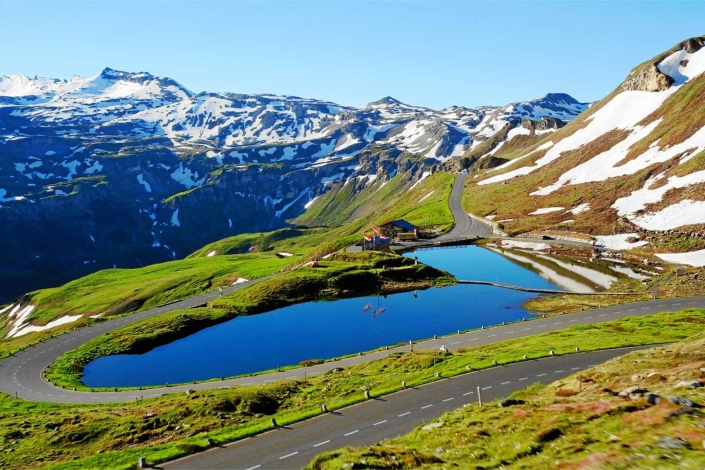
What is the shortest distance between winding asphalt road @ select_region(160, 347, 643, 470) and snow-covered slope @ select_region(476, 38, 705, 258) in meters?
85.5

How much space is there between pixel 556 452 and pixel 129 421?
1195 inches

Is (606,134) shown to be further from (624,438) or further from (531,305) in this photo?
(624,438)

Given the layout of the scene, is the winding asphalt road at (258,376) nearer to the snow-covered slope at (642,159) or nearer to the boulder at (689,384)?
the boulder at (689,384)

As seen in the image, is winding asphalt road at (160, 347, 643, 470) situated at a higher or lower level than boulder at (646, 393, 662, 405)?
lower

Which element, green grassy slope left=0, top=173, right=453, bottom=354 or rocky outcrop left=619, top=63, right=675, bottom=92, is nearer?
green grassy slope left=0, top=173, right=453, bottom=354

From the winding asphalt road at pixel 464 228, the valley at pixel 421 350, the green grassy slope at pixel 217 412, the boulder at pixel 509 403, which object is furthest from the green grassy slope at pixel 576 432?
the winding asphalt road at pixel 464 228

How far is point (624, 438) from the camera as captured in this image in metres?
15.5

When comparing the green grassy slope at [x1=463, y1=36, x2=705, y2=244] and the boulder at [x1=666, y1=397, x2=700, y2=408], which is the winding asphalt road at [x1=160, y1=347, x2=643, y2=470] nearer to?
the boulder at [x1=666, y1=397, x2=700, y2=408]

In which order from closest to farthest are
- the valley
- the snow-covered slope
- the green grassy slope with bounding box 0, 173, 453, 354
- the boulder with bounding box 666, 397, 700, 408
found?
the boulder with bounding box 666, 397, 700, 408 → the valley → the snow-covered slope → the green grassy slope with bounding box 0, 173, 453, 354

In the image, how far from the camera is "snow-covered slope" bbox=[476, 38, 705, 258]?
11200 centimetres

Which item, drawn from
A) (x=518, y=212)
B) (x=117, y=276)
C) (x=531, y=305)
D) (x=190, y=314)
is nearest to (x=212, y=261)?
(x=117, y=276)

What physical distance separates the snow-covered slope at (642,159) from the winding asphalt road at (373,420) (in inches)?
3367

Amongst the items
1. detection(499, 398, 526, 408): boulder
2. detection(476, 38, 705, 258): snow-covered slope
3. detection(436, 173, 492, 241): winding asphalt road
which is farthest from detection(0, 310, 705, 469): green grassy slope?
detection(436, 173, 492, 241): winding asphalt road

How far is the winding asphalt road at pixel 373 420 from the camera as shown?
84.2 ft
